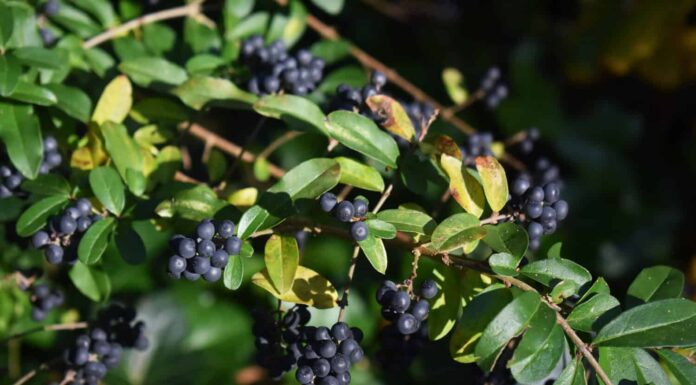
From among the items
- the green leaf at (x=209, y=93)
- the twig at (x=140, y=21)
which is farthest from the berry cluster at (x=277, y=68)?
the twig at (x=140, y=21)

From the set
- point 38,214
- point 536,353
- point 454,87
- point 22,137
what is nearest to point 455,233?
point 536,353

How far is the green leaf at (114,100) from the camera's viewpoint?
167 cm

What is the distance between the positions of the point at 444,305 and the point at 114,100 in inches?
30.8

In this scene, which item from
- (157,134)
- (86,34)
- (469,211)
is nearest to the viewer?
(469,211)

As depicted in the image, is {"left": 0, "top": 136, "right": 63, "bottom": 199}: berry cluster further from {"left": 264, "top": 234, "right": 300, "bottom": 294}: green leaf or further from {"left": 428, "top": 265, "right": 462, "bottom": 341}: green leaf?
{"left": 428, "top": 265, "right": 462, "bottom": 341}: green leaf

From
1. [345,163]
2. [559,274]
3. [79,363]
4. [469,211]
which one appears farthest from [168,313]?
[559,274]

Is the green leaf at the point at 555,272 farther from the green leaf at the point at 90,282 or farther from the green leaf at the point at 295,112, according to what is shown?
the green leaf at the point at 90,282

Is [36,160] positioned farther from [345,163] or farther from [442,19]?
[442,19]

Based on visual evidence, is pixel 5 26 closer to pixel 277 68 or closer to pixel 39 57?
pixel 39 57

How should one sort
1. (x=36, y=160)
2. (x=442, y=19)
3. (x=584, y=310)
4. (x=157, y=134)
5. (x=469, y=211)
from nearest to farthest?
1. (x=584, y=310)
2. (x=469, y=211)
3. (x=36, y=160)
4. (x=157, y=134)
5. (x=442, y=19)

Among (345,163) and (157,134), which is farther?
(157,134)

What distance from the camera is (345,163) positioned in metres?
1.51

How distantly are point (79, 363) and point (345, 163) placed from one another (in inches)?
26.6

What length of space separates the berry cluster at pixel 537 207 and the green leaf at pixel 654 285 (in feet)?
0.71
